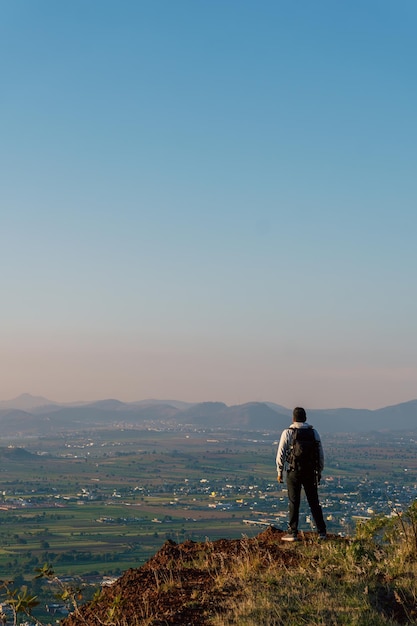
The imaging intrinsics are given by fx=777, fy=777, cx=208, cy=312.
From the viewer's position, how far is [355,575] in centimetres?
929

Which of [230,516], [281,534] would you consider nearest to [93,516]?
[230,516]

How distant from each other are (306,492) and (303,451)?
661 millimetres

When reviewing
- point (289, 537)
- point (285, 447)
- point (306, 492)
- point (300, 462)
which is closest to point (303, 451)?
point (300, 462)

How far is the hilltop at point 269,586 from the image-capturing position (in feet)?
26.2

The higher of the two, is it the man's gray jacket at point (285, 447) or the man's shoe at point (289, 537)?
the man's gray jacket at point (285, 447)

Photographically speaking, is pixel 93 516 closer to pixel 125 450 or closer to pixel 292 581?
pixel 292 581

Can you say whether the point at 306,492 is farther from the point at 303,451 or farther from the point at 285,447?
the point at 285,447

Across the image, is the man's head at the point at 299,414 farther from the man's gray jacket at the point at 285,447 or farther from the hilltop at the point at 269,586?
the hilltop at the point at 269,586

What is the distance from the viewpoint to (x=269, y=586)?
8.84 m

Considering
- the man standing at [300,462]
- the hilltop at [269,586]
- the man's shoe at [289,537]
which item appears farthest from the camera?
the man standing at [300,462]

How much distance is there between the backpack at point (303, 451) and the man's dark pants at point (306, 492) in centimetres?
11

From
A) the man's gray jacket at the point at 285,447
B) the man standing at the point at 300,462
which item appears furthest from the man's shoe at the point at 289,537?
the man's gray jacket at the point at 285,447

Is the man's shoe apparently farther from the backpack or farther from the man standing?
the backpack

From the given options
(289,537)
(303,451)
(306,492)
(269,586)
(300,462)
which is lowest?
(269,586)
